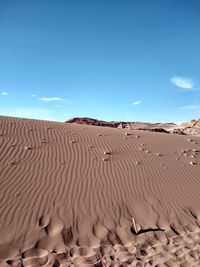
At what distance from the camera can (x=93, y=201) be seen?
8.01 meters

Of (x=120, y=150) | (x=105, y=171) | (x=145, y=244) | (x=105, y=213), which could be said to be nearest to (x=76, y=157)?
(x=105, y=171)

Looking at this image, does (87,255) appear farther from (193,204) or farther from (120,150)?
(120,150)

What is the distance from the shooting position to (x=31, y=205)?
24.2 ft

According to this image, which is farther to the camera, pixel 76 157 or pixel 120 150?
pixel 120 150

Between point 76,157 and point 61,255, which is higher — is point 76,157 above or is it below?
above

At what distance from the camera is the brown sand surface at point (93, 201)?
618 cm

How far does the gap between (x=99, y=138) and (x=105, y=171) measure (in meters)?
3.09

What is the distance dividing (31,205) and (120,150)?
16.2 feet

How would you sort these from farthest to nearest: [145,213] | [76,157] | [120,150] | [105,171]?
[120,150] < [76,157] < [105,171] < [145,213]

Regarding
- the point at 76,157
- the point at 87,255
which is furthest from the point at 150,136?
the point at 87,255

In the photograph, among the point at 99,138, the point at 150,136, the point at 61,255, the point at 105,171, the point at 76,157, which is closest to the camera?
the point at 61,255

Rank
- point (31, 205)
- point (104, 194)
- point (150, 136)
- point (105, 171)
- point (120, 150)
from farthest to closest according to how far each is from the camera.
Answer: point (150, 136), point (120, 150), point (105, 171), point (104, 194), point (31, 205)

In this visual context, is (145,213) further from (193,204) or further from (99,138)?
(99,138)

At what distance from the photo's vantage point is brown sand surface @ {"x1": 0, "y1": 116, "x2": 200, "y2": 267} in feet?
20.3
